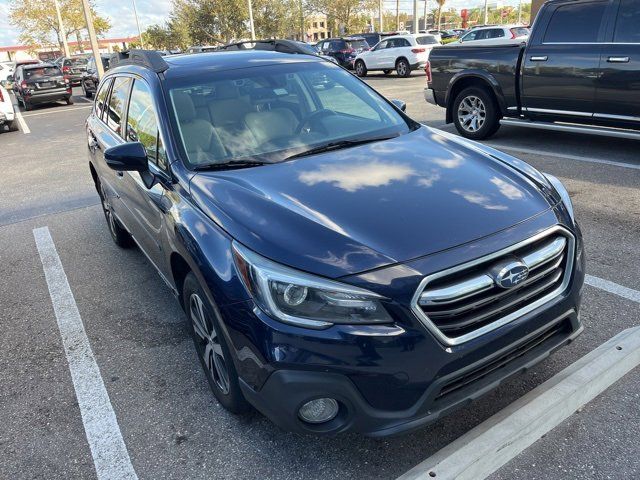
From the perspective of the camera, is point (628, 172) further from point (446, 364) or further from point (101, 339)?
point (101, 339)

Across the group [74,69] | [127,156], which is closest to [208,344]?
[127,156]

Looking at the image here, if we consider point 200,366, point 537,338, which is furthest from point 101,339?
point 537,338

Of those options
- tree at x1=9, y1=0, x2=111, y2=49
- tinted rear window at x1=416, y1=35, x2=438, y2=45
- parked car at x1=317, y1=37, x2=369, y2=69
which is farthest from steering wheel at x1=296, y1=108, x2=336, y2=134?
tree at x1=9, y1=0, x2=111, y2=49

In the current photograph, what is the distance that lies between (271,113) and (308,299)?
1.73m

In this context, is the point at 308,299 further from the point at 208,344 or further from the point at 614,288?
the point at 614,288

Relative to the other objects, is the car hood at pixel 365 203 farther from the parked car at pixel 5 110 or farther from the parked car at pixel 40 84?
the parked car at pixel 40 84

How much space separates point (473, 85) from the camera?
8.55 meters

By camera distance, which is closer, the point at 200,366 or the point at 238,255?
the point at 238,255

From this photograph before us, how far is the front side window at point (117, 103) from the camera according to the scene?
13.6 ft

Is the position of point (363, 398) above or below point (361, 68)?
above

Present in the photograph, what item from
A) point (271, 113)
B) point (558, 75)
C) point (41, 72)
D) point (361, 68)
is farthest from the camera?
point (361, 68)

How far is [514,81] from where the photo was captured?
7895 millimetres

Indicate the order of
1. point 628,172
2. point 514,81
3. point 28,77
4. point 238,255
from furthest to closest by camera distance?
point 28,77
point 514,81
point 628,172
point 238,255

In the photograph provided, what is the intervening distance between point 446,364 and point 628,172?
551 centimetres
